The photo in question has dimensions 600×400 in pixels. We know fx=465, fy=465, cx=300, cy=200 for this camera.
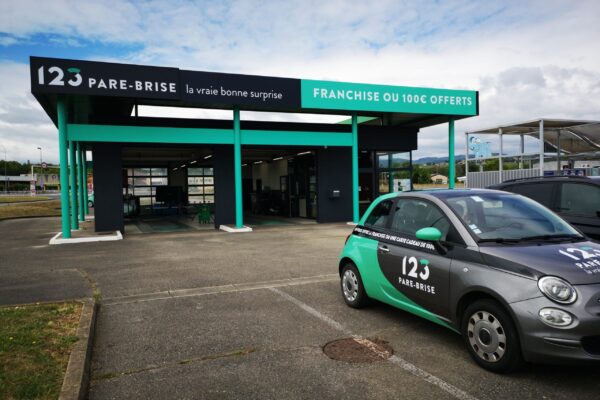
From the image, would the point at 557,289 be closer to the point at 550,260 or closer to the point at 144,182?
the point at 550,260

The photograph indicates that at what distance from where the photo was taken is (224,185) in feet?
56.9

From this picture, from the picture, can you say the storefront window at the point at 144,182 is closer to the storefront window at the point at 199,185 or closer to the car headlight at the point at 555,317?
the storefront window at the point at 199,185

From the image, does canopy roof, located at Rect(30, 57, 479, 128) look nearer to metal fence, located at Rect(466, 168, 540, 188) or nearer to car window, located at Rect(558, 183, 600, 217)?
metal fence, located at Rect(466, 168, 540, 188)

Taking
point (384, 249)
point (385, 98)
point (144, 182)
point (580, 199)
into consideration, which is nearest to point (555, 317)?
point (384, 249)

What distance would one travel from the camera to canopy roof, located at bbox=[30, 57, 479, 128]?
42.4ft

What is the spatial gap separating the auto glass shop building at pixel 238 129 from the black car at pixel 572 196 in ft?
32.6

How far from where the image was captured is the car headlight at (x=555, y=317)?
11.4 ft

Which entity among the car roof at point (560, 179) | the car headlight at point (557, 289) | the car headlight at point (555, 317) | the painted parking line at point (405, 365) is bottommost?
the painted parking line at point (405, 365)

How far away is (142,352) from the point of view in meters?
4.64

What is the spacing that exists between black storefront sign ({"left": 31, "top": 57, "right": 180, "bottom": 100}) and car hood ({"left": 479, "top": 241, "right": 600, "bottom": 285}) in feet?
39.4

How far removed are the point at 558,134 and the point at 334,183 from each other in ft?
31.7

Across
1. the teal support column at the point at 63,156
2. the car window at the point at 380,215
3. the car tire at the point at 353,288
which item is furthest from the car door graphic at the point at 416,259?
the teal support column at the point at 63,156

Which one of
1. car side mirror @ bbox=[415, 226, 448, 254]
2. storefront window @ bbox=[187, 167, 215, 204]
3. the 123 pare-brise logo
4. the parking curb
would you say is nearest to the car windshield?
car side mirror @ bbox=[415, 226, 448, 254]

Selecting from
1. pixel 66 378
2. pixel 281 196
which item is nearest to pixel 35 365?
pixel 66 378
